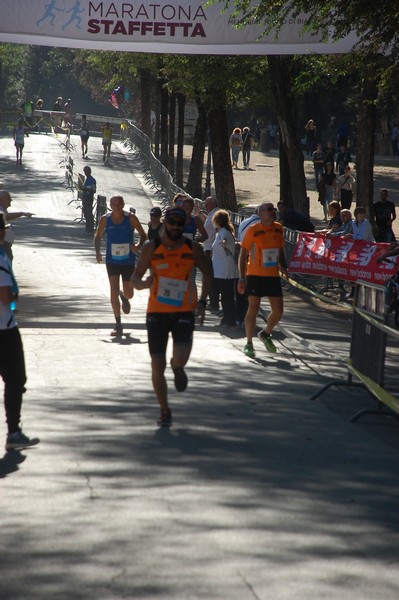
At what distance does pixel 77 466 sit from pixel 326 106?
207ft

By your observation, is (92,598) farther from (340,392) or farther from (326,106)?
(326,106)

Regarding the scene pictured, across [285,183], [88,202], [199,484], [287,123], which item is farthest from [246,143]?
[199,484]

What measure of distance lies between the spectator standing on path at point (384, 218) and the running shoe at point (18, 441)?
19.4 meters

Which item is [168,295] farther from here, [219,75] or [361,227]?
[219,75]

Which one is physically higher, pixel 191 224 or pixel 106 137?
pixel 191 224

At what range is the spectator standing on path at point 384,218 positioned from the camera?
27.9 metres

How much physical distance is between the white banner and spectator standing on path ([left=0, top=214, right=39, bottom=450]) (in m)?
12.6

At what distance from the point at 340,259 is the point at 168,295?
12.8 m

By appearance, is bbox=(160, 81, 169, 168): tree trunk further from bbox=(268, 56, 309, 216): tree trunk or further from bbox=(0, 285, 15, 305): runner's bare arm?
bbox=(0, 285, 15, 305): runner's bare arm

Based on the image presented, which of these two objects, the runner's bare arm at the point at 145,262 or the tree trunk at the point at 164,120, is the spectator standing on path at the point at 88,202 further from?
the runner's bare arm at the point at 145,262

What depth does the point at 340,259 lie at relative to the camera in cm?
2284

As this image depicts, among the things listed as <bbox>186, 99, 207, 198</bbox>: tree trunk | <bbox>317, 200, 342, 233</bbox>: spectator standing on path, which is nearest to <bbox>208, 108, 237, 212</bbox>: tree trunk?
<bbox>186, 99, 207, 198</bbox>: tree trunk

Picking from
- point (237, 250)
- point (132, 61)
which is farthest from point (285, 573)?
point (132, 61)

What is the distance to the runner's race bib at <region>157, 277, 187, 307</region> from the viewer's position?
407 inches
